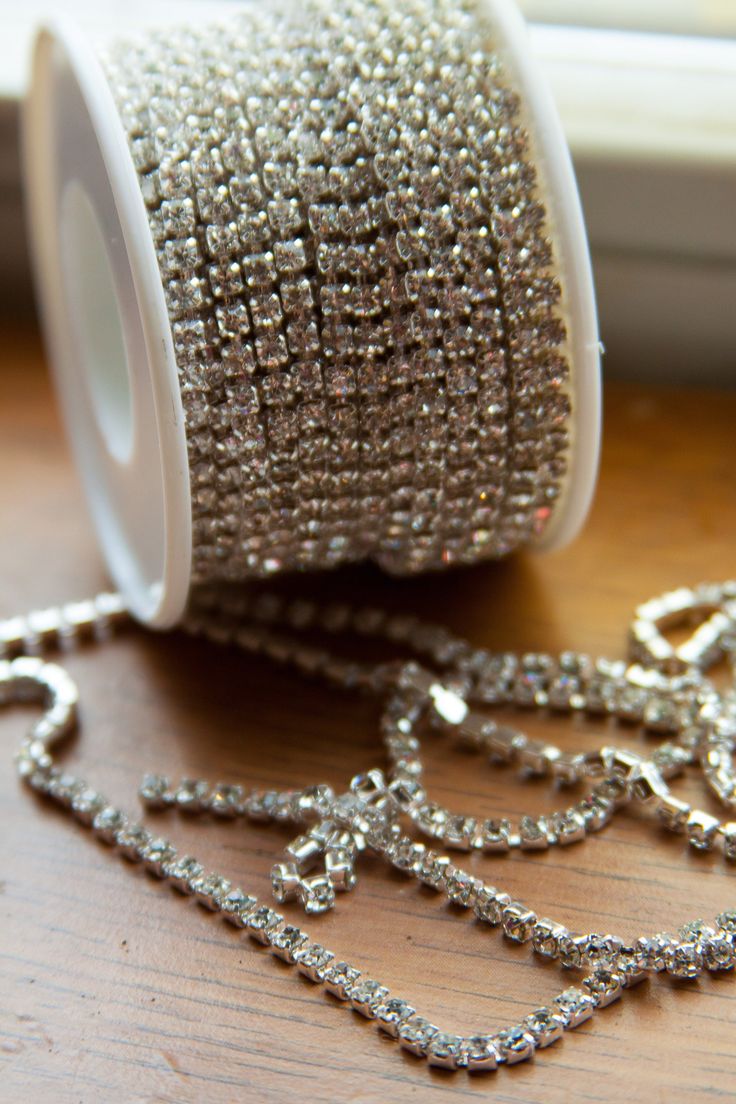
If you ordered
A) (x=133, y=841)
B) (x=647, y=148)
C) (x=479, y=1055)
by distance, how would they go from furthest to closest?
(x=647, y=148)
(x=133, y=841)
(x=479, y=1055)

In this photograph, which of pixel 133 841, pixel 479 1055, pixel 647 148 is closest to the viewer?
pixel 479 1055

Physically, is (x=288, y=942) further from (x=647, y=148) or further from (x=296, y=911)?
(x=647, y=148)

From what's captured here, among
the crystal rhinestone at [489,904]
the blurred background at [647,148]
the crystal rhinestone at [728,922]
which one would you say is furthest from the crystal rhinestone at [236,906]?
the blurred background at [647,148]

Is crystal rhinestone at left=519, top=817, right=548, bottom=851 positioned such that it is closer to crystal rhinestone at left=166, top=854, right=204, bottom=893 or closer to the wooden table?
the wooden table

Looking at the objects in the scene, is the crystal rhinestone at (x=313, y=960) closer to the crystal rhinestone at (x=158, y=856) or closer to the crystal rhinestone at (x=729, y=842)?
the crystal rhinestone at (x=158, y=856)

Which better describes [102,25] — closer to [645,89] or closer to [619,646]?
[645,89]

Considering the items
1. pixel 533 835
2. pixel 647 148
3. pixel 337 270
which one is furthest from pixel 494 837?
pixel 647 148

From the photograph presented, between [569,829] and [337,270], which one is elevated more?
[337,270]

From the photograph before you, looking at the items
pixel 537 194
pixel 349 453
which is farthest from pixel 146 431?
pixel 537 194

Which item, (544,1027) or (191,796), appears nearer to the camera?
(544,1027)
